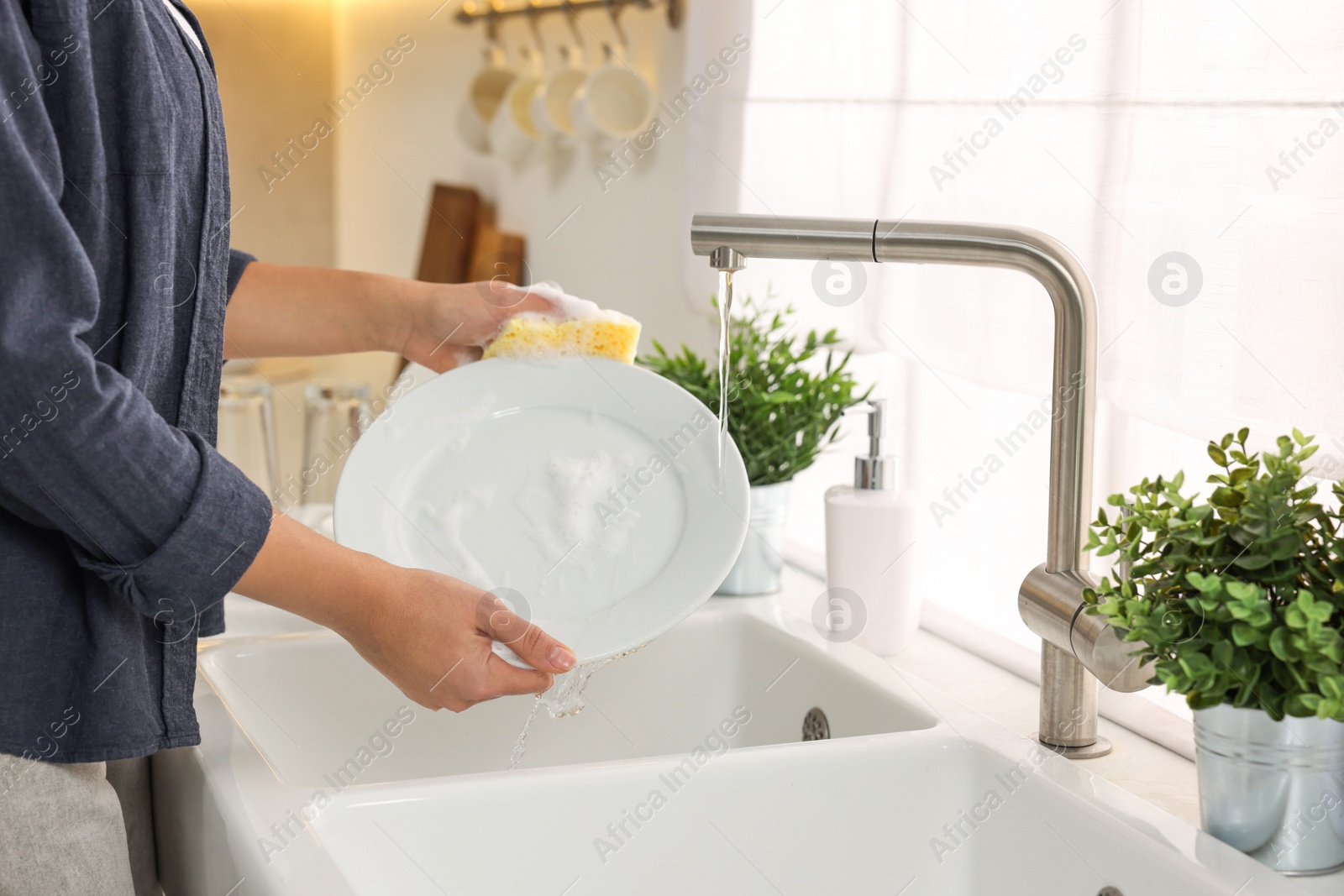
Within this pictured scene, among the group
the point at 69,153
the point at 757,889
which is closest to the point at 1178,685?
the point at 757,889

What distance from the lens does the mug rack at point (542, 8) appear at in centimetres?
169

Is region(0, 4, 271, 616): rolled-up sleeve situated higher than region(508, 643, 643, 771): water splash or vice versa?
region(0, 4, 271, 616): rolled-up sleeve

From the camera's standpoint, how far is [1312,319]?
78 cm

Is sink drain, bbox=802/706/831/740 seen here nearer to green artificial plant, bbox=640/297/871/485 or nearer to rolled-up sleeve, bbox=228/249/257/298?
green artificial plant, bbox=640/297/871/485

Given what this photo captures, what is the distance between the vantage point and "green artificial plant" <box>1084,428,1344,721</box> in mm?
566

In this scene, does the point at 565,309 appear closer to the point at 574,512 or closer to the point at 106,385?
the point at 574,512

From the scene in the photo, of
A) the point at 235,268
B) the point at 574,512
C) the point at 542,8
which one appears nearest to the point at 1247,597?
the point at 574,512

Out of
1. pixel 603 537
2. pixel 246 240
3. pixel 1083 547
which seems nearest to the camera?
pixel 1083 547

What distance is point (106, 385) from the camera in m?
0.57

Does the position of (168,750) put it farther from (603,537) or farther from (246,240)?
(246,240)

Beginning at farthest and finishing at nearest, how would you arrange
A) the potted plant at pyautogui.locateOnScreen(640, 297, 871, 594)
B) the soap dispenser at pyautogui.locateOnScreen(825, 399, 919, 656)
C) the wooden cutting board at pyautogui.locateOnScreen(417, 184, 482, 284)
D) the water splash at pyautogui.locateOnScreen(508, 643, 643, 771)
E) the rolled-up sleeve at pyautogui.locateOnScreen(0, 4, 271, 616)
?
the wooden cutting board at pyautogui.locateOnScreen(417, 184, 482, 284), the potted plant at pyautogui.locateOnScreen(640, 297, 871, 594), the soap dispenser at pyautogui.locateOnScreen(825, 399, 919, 656), the water splash at pyautogui.locateOnScreen(508, 643, 643, 771), the rolled-up sleeve at pyautogui.locateOnScreen(0, 4, 271, 616)

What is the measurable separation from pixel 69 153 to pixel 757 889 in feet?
1.86

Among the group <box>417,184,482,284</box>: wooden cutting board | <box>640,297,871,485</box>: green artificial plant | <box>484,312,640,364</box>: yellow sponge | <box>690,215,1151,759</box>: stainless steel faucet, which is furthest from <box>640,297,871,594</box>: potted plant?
<box>417,184,482,284</box>: wooden cutting board

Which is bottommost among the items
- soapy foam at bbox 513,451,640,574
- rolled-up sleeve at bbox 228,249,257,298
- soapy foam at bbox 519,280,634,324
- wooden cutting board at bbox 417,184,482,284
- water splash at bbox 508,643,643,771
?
water splash at bbox 508,643,643,771
